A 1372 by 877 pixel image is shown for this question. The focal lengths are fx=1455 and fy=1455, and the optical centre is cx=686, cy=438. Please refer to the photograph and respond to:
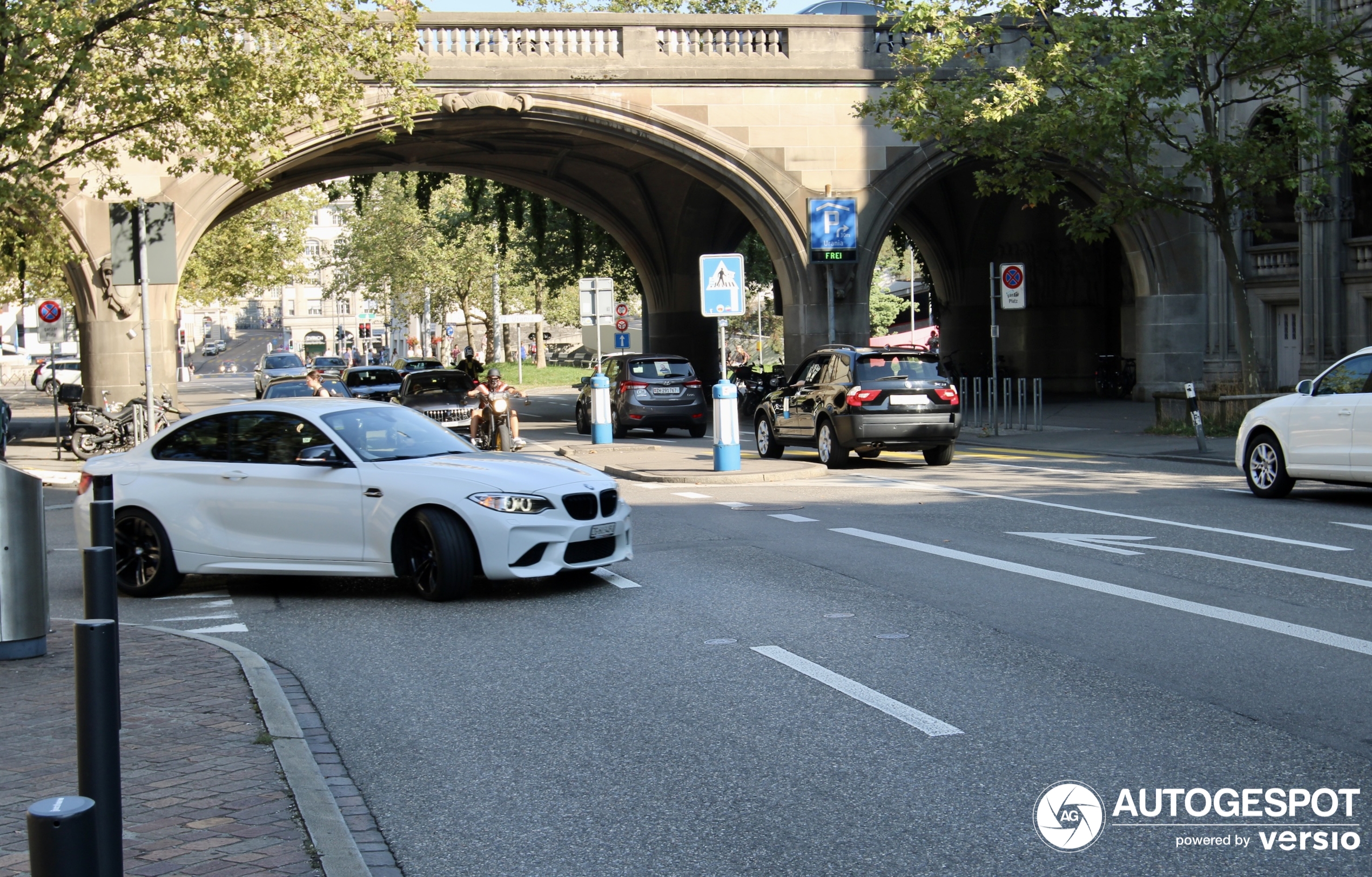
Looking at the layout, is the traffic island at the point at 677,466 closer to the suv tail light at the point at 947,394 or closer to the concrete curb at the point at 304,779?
the suv tail light at the point at 947,394

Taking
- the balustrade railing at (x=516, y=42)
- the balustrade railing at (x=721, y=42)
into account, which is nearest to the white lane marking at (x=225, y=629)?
the balustrade railing at (x=516, y=42)

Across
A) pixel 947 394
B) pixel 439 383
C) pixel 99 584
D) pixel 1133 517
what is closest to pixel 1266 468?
pixel 1133 517

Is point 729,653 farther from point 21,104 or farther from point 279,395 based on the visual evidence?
point 279,395

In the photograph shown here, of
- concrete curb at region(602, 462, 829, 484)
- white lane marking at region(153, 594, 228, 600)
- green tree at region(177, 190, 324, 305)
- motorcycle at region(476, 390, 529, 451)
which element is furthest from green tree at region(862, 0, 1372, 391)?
green tree at region(177, 190, 324, 305)

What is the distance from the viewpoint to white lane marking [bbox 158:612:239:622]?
9.69 m

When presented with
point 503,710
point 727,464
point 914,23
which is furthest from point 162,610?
point 914,23

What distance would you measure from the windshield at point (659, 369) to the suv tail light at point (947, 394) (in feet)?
31.6

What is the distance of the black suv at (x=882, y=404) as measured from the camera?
19.6m

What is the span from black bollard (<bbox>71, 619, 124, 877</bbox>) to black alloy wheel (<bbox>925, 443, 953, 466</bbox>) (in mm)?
17664

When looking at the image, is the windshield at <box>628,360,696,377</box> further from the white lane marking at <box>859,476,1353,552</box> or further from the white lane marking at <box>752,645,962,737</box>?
the white lane marking at <box>752,645,962,737</box>

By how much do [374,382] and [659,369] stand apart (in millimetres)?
8434

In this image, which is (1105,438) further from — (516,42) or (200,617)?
(200,617)

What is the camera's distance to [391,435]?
1071 cm

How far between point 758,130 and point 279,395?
12.2 m
